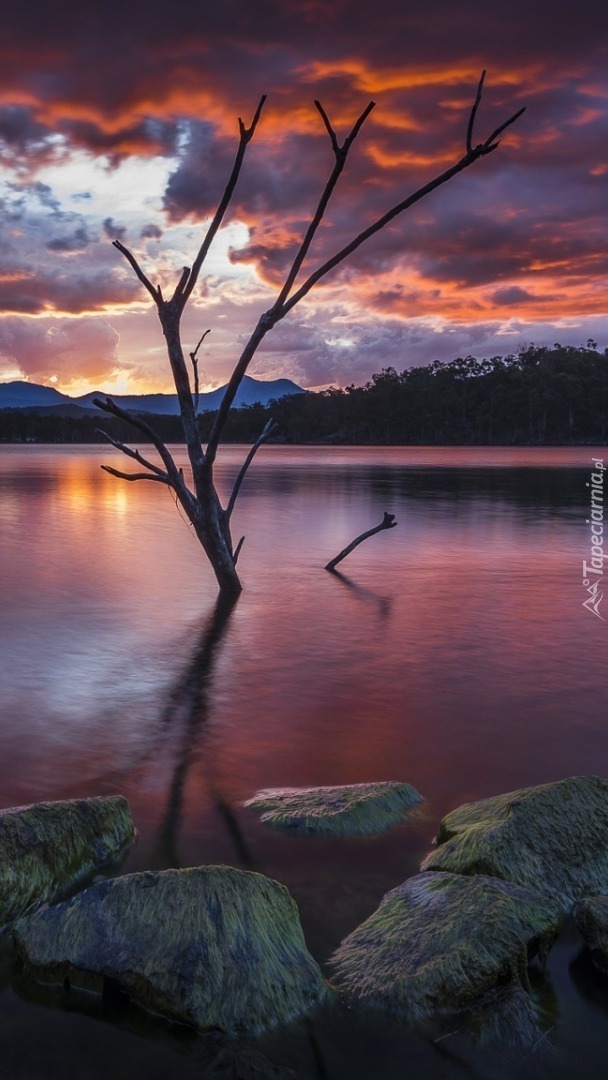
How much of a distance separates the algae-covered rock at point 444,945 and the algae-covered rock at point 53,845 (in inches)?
63.1

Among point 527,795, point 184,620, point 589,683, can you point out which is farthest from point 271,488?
point 527,795

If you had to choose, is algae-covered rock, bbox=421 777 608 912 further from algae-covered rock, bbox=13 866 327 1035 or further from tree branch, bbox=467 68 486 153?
tree branch, bbox=467 68 486 153

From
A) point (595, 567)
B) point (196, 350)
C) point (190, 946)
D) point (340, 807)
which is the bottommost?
point (595, 567)

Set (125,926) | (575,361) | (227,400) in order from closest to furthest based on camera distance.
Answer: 1. (125,926)
2. (227,400)
3. (575,361)

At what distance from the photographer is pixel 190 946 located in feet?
12.7

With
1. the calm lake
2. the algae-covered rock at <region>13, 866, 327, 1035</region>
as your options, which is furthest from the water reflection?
the algae-covered rock at <region>13, 866, 327, 1035</region>

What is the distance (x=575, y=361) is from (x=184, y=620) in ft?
588

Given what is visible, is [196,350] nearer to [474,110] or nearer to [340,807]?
[474,110]

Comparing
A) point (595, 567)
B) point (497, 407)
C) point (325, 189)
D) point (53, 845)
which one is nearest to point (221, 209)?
point (325, 189)

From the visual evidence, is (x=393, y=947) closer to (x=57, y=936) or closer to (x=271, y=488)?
(x=57, y=936)

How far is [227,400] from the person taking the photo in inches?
502

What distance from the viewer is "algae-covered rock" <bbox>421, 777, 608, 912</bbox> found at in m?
4.73

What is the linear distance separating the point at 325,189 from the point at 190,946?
10126 mm

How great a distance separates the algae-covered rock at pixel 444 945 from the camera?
3881mm
